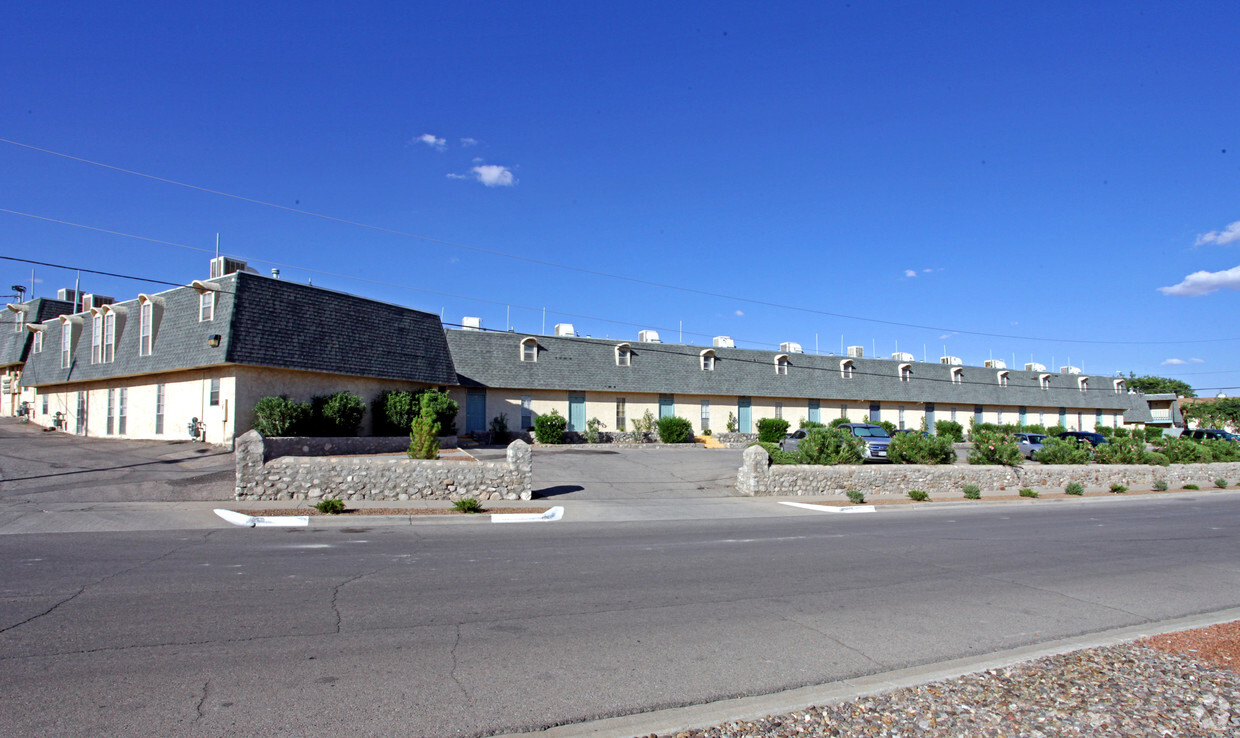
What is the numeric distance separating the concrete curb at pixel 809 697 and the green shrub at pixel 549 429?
28.3 metres

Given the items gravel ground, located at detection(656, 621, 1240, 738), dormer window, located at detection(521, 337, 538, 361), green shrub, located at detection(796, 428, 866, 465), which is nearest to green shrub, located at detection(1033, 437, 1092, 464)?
green shrub, located at detection(796, 428, 866, 465)

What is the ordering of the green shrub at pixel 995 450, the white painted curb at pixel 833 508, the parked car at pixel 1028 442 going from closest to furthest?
1. the white painted curb at pixel 833 508
2. the green shrub at pixel 995 450
3. the parked car at pixel 1028 442

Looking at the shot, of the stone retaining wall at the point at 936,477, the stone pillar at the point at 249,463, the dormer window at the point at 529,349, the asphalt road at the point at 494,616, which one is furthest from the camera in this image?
the dormer window at the point at 529,349

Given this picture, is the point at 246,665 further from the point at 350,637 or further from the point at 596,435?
the point at 596,435

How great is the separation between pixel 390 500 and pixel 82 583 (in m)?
8.87

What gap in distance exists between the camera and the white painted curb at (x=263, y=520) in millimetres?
13516

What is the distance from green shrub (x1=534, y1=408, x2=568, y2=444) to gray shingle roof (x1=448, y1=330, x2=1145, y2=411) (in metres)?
2.09

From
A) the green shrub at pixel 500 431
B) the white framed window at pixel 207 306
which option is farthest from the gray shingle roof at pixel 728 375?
the white framed window at pixel 207 306

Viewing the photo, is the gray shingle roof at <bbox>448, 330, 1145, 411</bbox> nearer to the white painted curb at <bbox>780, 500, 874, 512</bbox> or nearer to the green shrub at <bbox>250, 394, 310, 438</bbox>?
the green shrub at <bbox>250, 394, 310, 438</bbox>

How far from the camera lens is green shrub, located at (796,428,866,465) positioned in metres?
22.4

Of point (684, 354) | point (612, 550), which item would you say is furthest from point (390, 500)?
point (684, 354)

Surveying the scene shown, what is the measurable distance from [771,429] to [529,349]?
48.5 ft

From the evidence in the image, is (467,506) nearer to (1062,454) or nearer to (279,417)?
(279,417)

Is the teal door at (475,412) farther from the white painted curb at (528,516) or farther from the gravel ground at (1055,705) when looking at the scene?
the gravel ground at (1055,705)
